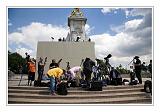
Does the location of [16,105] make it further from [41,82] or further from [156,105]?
[156,105]

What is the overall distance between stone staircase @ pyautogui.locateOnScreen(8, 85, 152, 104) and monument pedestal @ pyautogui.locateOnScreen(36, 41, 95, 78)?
209cm

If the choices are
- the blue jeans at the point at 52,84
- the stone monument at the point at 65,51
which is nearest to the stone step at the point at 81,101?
the blue jeans at the point at 52,84

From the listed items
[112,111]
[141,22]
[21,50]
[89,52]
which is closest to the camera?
[112,111]

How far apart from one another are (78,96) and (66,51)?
3.19m

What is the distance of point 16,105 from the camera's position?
34.7 feet

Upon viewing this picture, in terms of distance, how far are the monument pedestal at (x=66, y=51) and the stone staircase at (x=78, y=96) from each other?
2.09 metres

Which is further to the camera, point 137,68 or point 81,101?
point 137,68

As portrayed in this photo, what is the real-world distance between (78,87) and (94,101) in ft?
3.36

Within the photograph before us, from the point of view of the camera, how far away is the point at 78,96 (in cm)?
1077

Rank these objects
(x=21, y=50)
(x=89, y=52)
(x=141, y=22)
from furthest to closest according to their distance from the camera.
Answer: (x=89, y=52) → (x=21, y=50) → (x=141, y=22)

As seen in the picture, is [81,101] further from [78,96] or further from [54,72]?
[54,72]

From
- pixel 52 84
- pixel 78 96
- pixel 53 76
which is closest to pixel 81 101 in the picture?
pixel 78 96

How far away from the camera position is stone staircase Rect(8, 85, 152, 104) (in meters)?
10.7

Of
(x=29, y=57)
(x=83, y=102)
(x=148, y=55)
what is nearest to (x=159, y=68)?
(x=148, y=55)
